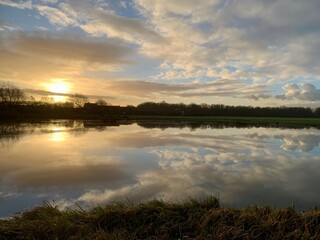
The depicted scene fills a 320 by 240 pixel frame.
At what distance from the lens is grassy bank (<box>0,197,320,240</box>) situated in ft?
17.7

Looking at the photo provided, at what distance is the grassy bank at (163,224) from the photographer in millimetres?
5395

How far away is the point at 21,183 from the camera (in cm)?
964

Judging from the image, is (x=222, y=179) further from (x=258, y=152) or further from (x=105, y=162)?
(x=258, y=152)

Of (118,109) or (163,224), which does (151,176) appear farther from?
(118,109)

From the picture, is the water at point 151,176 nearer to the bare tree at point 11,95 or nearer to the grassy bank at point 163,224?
the grassy bank at point 163,224

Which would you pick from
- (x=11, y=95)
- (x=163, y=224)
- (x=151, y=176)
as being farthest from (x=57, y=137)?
(x=11, y=95)

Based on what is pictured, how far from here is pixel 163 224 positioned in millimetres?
5883

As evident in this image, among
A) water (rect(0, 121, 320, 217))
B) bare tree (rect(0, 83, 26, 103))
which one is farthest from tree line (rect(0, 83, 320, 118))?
water (rect(0, 121, 320, 217))

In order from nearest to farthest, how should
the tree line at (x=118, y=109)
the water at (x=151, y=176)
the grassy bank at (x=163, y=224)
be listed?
the grassy bank at (x=163, y=224)
the water at (x=151, y=176)
the tree line at (x=118, y=109)

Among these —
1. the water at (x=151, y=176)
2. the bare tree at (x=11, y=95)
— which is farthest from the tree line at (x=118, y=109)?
the water at (x=151, y=176)

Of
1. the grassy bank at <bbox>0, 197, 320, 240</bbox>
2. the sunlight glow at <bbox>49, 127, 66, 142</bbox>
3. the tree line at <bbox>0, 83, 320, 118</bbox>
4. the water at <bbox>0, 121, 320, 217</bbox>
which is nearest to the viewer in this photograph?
the grassy bank at <bbox>0, 197, 320, 240</bbox>

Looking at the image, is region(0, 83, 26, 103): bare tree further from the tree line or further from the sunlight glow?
the sunlight glow

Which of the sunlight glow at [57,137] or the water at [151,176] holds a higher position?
the sunlight glow at [57,137]

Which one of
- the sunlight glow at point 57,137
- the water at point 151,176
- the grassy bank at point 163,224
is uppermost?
the sunlight glow at point 57,137
